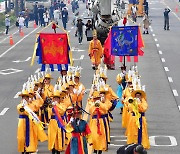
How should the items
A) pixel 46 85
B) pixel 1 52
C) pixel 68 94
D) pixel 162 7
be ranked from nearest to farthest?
pixel 68 94 → pixel 46 85 → pixel 1 52 → pixel 162 7

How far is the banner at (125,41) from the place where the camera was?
29.2 m

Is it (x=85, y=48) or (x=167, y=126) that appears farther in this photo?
(x=85, y=48)

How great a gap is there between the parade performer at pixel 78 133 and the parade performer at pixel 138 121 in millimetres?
2282

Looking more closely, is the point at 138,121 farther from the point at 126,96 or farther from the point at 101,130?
the point at 126,96

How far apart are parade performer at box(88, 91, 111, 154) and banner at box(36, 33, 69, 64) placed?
5515 mm

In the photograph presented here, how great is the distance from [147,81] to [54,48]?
801 centimetres

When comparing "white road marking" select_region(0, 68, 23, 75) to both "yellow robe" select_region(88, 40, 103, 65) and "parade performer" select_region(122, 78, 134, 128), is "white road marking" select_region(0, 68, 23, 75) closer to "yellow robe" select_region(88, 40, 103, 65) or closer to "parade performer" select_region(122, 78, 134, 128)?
"yellow robe" select_region(88, 40, 103, 65)

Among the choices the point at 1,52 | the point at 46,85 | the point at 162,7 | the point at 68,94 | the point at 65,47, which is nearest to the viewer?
the point at 68,94

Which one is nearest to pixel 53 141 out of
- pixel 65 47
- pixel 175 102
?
pixel 65 47

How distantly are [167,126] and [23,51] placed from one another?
73.0 ft

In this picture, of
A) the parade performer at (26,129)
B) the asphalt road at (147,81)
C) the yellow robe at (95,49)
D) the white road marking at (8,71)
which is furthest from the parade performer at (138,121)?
the white road marking at (8,71)

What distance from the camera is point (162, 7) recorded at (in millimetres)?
82562

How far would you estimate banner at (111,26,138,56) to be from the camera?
29.2 meters

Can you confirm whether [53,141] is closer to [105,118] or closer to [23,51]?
[105,118]
